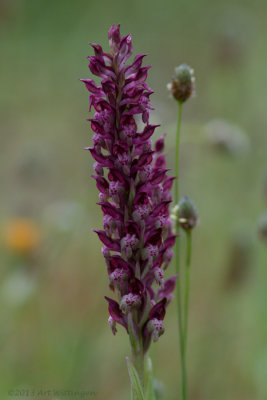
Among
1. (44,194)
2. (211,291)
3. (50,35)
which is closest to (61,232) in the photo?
(211,291)

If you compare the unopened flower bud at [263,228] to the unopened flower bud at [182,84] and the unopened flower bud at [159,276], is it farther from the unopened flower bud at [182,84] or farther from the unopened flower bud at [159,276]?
the unopened flower bud at [159,276]

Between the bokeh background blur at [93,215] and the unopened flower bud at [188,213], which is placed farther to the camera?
the bokeh background blur at [93,215]

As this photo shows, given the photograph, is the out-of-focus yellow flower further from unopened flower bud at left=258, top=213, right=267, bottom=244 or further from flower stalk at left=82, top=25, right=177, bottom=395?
flower stalk at left=82, top=25, right=177, bottom=395

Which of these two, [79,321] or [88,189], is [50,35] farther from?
[79,321]

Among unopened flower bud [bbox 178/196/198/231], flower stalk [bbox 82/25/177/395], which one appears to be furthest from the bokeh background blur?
flower stalk [bbox 82/25/177/395]

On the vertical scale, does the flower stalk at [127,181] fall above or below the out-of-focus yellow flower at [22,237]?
above

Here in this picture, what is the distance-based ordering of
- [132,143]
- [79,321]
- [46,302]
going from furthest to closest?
1. [46,302]
2. [79,321]
3. [132,143]

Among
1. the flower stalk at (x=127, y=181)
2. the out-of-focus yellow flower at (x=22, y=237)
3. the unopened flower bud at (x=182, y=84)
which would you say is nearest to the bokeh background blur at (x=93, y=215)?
the out-of-focus yellow flower at (x=22, y=237)
